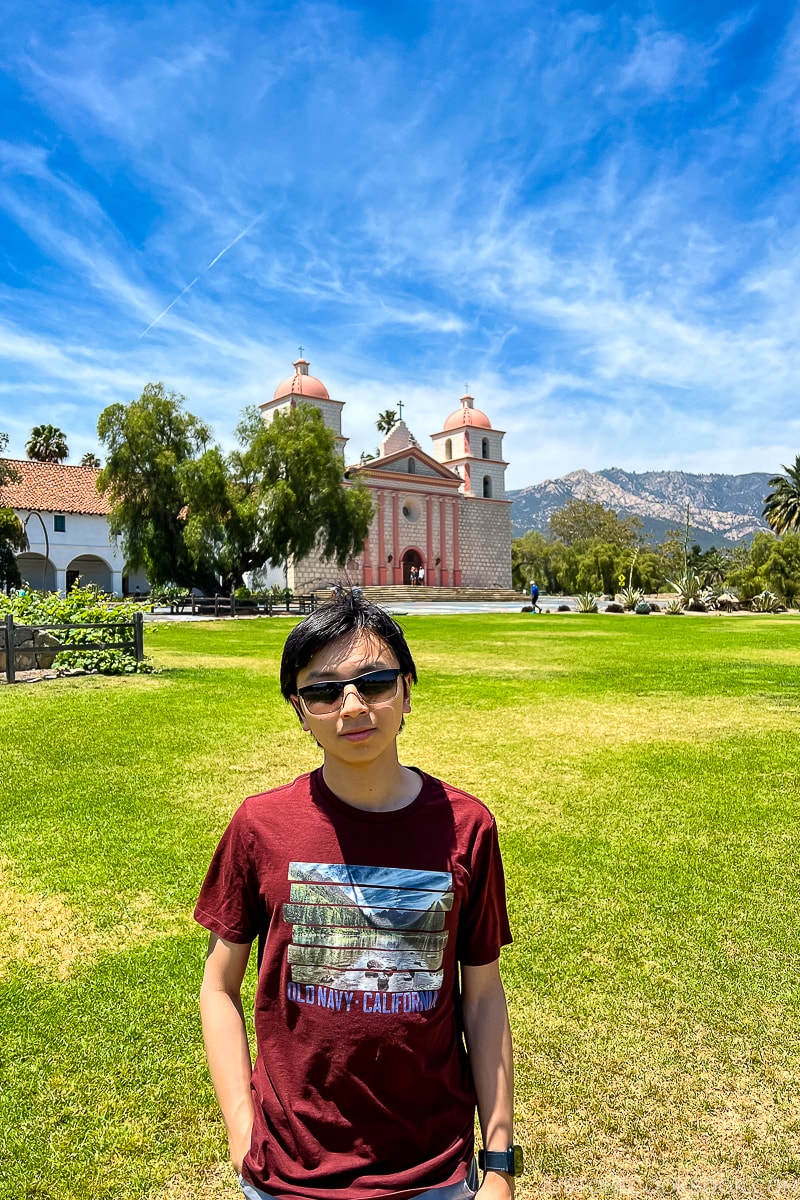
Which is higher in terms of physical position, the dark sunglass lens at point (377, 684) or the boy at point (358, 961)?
the dark sunglass lens at point (377, 684)

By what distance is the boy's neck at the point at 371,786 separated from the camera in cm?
167

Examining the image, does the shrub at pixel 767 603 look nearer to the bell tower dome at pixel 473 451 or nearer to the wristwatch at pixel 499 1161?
the bell tower dome at pixel 473 451

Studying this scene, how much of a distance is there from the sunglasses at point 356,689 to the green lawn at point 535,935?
1.66m

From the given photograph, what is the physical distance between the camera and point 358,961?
1.61m

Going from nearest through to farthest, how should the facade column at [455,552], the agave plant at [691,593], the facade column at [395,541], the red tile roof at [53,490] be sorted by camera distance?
the agave plant at [691,593]
the red tile roof at [53,490]
the facade column at [395,541]
the facade column at [455,552]

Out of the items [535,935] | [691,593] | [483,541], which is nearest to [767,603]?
[691,593]

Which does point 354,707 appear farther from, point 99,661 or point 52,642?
point 52,642

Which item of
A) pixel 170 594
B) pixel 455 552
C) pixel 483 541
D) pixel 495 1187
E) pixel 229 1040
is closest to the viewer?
pixel 495 1187

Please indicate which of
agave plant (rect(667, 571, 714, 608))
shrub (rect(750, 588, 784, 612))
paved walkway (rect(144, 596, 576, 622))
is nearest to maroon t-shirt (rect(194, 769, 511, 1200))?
paved walkway (rect(144, 596, 576, 622))

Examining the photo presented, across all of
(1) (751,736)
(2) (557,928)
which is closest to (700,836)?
(2) (557,928)

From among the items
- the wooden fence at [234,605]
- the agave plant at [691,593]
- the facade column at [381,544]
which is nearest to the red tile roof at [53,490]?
the wooden fence at [234,605]

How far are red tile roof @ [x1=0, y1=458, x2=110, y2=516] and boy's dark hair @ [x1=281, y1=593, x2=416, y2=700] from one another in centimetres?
4194

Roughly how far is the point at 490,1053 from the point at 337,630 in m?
0.91

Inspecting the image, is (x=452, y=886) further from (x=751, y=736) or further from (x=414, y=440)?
(x=414, y=440)
